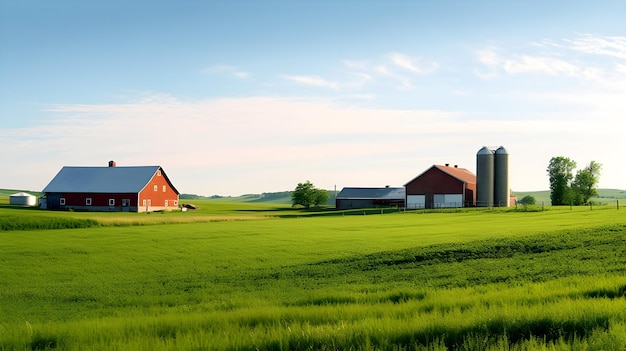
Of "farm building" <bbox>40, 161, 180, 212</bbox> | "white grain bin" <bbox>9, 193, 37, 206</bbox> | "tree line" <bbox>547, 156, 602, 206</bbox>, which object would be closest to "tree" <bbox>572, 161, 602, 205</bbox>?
"tree line" <bbox>547, 156, 602, 206</bbox>

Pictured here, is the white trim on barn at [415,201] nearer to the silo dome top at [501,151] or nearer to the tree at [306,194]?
the silo dome top at [501,151]

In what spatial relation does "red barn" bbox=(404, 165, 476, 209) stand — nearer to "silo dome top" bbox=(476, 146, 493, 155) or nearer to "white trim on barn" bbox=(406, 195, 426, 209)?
"white trim on barn" bbox=(406, 195, 426, 209)

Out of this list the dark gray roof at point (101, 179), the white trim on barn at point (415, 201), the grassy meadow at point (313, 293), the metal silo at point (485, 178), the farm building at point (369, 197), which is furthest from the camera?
the farm building at point (369, 197)

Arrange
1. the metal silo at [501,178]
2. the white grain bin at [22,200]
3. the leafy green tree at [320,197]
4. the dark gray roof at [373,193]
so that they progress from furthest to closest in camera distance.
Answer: the leafy green tree at [320,197] < the dark gray roof at [373,193] < the white grain bin at [22,200] < the metal silo at [501,178]

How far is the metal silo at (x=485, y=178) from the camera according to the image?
96.1 m

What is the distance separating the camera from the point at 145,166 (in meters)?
110

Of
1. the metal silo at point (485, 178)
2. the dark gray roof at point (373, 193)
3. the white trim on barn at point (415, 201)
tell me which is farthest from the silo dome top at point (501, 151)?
the dark gray roof at point (373, 193)

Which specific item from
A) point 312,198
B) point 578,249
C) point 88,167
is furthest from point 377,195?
point 578,249

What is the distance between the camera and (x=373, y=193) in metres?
138

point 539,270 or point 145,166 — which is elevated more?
point 145,166

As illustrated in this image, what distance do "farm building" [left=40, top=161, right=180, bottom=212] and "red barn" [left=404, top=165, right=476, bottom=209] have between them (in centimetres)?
4552

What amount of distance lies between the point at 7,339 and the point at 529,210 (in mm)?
68879

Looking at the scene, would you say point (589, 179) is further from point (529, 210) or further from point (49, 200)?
point (49, 200)

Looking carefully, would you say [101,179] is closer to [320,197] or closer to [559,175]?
[320,197]
